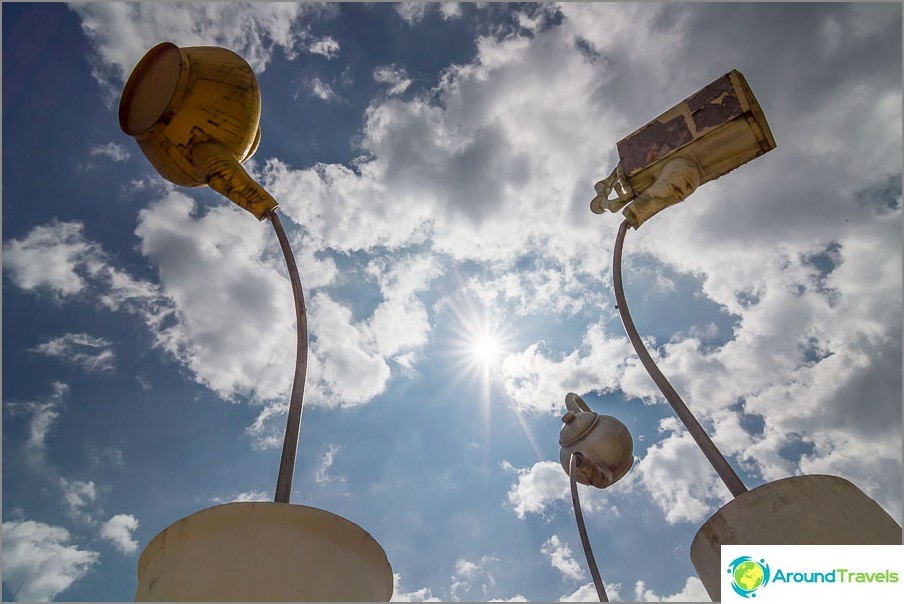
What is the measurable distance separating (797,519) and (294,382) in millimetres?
4686

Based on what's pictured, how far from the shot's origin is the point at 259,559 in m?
4.34

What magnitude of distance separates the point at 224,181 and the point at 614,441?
709 centimetres

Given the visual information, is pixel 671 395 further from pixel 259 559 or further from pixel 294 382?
pixel 259 559

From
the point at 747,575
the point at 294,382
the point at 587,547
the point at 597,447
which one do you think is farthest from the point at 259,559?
the point at 597,447

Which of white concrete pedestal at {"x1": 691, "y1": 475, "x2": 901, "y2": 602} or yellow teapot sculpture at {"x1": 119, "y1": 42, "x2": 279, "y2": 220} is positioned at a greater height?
yellow teapot sculpture at {"x1": 119, "y1": 42, "x2": 279, "y2": 220}

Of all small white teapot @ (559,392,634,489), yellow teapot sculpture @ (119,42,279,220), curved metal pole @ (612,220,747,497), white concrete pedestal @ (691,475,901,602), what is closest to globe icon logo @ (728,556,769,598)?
white concrete pedestal @ (691,475,901,602)

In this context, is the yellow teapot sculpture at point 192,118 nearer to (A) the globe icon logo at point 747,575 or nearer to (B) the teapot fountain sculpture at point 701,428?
(B) the teapot fountain sculpture at point 701,428

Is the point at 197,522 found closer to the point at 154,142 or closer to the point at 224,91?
the point at 154,142

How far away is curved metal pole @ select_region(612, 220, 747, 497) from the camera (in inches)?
232

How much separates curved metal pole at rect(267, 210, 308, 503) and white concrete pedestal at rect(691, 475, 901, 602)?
3.79 meters

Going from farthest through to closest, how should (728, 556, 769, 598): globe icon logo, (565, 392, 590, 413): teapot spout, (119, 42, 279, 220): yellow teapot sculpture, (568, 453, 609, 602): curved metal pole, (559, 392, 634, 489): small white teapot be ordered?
(565, 392, 590, 413): teapot spout < (559, 392, 634, 489): small white teapot < (568, 453, 609, 602): curved metal pole < (119, 42, 279, 220): yellow teapot sculpture < (728, 556, 769, 598): globe icon logo

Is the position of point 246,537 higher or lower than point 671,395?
lower

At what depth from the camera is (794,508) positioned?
5012mm

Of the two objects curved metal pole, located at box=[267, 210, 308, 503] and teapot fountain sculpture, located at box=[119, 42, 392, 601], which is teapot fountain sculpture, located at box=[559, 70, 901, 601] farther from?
curved metal pole, located at box=[267, 210, 308, 503]
